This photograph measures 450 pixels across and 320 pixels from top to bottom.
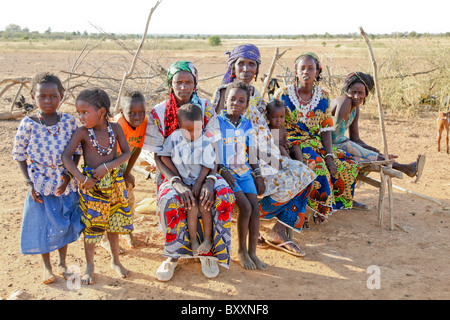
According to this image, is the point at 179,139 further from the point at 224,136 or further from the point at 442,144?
the point at 442,144

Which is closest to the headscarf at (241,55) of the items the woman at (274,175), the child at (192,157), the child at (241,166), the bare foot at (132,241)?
the woman at (274,175)

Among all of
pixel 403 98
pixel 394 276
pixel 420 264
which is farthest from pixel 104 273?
Answer: pixel 403 98

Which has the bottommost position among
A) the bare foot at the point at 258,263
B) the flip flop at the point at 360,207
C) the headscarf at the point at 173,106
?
the bare foot at the point at 258,263

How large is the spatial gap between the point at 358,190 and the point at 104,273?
12.8ft

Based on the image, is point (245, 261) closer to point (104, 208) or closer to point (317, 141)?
point (104, 208)

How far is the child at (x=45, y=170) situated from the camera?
3.09 meters

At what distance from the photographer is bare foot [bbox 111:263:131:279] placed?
3.35 m

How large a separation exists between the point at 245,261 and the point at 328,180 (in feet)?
4.32

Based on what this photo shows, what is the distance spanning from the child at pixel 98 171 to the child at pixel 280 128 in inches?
60.1

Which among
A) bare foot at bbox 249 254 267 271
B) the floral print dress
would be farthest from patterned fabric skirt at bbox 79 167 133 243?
the floral print dress

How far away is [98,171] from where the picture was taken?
3.07 metres

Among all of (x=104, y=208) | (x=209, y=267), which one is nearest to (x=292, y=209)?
(x=209, y=267)

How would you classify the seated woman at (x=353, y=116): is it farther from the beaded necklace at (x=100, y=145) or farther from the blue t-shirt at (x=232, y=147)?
the beaded necklace at (x=100, y=145)

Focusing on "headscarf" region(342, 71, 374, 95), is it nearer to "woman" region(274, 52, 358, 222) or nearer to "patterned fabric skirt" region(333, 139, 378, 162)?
"woman" region(274, 52, 358, 222)
